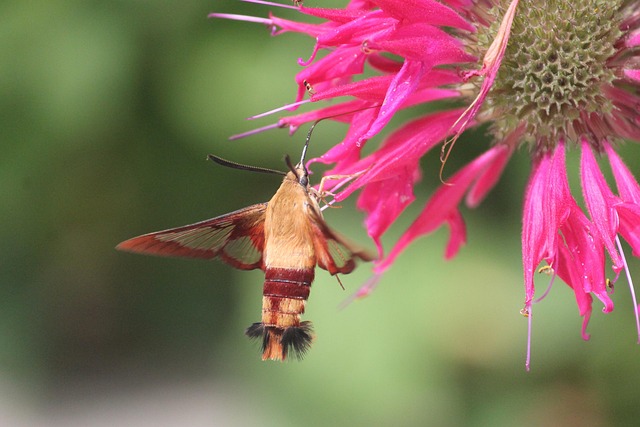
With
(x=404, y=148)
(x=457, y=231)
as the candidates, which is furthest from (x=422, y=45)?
(x=457, y=231)

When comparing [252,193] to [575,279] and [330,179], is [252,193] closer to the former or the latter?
[330,179]

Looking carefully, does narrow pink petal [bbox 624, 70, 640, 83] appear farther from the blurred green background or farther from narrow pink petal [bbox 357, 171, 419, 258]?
the blurred green background

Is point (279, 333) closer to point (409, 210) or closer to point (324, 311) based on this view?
point (324, 311)

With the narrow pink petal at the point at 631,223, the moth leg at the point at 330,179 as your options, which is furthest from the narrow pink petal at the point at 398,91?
the narrow pink petal at the point at 631,223

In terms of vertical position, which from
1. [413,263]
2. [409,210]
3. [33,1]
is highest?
[33,1]

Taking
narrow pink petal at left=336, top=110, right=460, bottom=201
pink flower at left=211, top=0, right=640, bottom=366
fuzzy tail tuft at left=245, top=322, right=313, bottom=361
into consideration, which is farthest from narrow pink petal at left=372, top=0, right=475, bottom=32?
fuzzy tail tuft at left=245, top=322, right=313, bottom=361

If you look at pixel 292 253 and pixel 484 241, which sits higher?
pixel 484 241

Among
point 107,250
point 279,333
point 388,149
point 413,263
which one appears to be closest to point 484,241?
point 413,263
